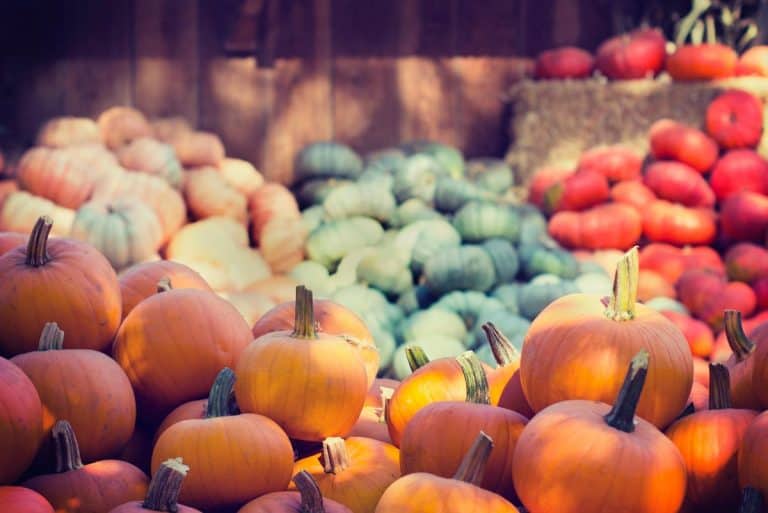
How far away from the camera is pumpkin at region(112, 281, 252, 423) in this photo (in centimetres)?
214

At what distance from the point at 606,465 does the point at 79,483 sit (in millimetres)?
878

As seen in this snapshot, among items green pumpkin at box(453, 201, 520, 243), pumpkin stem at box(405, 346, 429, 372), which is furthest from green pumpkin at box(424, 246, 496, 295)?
pumpkin stem at box(405, 346, 429, 372)

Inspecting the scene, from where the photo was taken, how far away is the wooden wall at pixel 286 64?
6.71 m

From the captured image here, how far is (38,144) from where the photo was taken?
6164 millimetres

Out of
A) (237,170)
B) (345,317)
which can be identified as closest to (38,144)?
(237,170)

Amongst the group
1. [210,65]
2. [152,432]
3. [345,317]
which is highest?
[210,65]

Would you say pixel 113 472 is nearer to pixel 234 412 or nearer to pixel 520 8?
pixel 234 412

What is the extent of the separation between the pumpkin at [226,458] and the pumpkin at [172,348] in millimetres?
292

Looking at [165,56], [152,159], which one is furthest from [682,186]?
[165,56]

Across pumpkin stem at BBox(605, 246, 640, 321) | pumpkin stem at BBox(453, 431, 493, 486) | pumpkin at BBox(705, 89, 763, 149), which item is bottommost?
pumpkin stem at BBox(453, 431, 493, 486)

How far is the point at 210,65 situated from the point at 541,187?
2.31m

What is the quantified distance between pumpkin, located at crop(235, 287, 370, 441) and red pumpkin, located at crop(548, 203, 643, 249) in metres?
4.53

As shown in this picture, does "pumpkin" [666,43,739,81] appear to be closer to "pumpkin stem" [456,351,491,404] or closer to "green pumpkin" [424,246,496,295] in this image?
"green pumpkin" [424,246,496,295]

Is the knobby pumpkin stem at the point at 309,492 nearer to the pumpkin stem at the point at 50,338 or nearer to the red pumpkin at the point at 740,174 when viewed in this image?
the pumpkin stem at the point at 50,338
